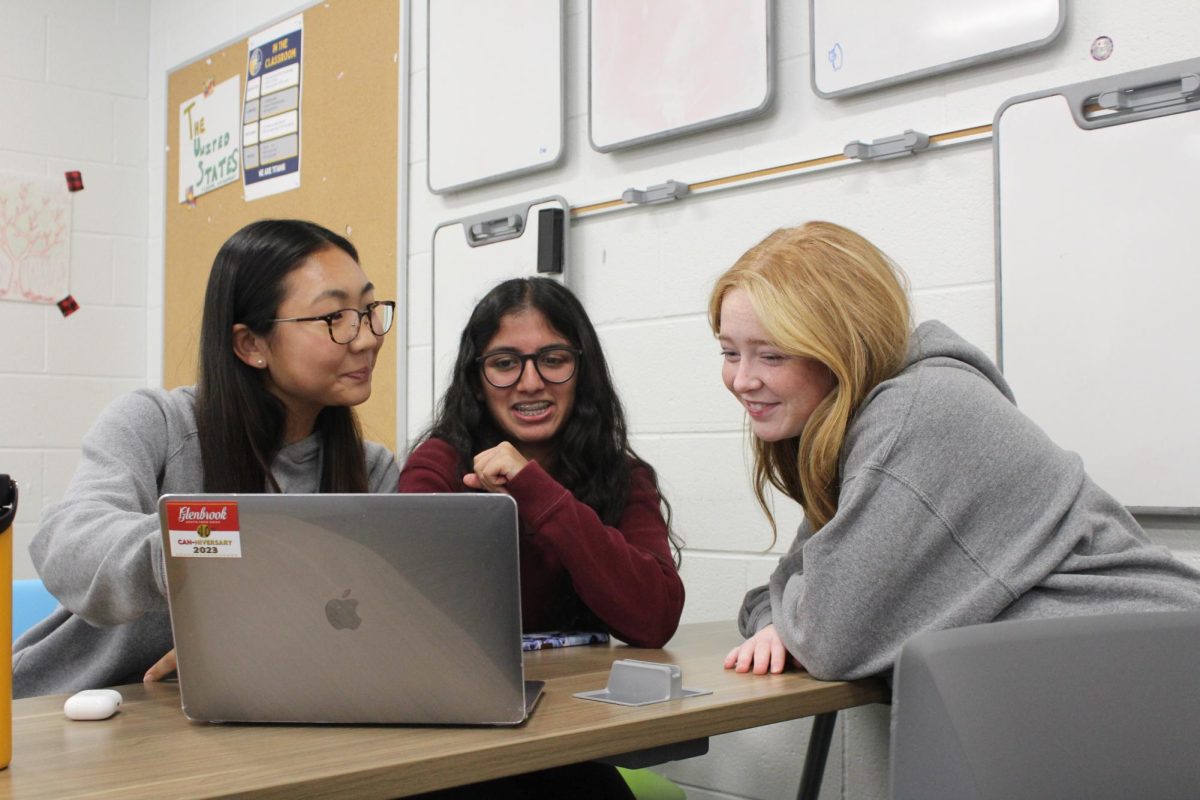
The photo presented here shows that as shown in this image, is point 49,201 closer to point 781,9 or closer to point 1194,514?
point 781,9

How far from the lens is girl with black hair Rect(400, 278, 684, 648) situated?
1709 mm

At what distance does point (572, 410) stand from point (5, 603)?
1.02 metres

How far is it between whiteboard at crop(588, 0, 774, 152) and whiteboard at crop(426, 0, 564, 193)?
4.8 inches

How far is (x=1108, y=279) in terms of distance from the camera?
1644mm

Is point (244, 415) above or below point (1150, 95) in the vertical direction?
below

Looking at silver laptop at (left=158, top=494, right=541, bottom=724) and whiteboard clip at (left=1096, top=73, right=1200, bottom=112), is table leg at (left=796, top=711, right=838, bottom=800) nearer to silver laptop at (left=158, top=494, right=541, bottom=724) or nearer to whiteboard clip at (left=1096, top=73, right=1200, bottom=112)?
silver laptop at (left=158, top=494, right=541, bottom=724)

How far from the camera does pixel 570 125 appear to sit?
2480 mm

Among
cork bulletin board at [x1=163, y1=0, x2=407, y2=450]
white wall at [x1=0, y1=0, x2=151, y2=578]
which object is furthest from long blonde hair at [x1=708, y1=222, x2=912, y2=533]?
white wall at [x1=0, y1=0, x2=151, y2=578]

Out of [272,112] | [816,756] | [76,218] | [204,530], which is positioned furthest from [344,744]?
[76,218]

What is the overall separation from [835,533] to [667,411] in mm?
1071

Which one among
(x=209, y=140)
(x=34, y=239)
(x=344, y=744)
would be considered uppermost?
(x=209, y=140)

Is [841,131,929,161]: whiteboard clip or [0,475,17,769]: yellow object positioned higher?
[841,131,929,161]: whiteboard clip

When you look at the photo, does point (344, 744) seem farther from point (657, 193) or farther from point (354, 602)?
point (657, 193)

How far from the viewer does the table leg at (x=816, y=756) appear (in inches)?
66.2
